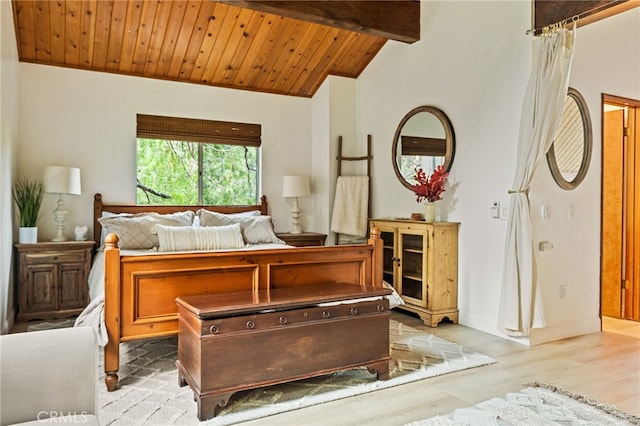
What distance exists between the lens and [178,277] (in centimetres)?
292

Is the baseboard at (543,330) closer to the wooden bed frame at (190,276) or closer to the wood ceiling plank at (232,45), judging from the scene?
the wooden bed frame at (190,276)

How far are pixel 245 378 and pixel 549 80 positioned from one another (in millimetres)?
3184

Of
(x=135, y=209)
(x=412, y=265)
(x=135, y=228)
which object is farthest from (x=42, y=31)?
(x=412, y=265)

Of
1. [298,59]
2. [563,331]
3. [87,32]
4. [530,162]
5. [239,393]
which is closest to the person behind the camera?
[239,393]

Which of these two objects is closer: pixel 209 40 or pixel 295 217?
pixel 209 40

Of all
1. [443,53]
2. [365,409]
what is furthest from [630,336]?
[443,53]

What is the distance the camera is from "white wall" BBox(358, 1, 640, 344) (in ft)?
12.6

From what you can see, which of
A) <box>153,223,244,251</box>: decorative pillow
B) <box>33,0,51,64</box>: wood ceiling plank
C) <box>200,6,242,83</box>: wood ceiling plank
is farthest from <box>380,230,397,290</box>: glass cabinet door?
<box>33,0,51,64</box>: wood ceiling plank

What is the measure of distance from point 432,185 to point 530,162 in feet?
3.29

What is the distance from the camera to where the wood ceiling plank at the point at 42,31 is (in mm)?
4145

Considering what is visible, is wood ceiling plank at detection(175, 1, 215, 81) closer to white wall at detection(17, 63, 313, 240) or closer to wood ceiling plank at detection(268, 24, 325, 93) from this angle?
white wall at detection(17, 63, 313, 240)

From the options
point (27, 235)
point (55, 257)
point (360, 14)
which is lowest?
point (55, 257)

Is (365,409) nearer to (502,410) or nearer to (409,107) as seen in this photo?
(502,410)

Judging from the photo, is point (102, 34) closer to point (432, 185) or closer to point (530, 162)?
point (432, 185)
